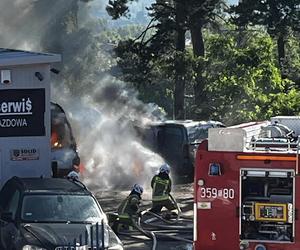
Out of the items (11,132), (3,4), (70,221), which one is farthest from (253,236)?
(3,4)

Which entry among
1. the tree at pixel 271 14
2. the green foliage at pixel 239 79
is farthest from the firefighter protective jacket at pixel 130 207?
the tree at pixel 271 14

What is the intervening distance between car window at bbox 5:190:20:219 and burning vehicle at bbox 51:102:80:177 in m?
5.09

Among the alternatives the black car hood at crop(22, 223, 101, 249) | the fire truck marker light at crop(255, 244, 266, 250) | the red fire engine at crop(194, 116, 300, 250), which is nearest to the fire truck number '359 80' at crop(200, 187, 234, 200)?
the red fire engine at crop(194, 116, 300, 250)

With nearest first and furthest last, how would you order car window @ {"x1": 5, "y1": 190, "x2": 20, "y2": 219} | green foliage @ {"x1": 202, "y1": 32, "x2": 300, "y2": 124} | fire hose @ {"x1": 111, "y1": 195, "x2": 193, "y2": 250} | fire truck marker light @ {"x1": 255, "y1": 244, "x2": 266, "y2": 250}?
fire truck marker light @ {"x1": 255, "y1": 244, "x2": 266, "y2": 250}
car window @ {"x1": 5, "y1": 190, "x2": 20, "y2": 219}
fire hose @ {"x1": 111, "y1": 195, "x2": 193, "y2": 250}
green foliage @ {"x1": 202, "y1": 32, "x2": 300, "y2": 124}

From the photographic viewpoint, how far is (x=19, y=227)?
10.1 m

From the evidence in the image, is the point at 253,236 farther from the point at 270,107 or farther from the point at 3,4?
the point at 3,4

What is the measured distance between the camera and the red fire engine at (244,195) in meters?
8.96

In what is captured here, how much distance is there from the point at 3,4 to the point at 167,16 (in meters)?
7.58

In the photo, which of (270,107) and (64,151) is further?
(270,107)

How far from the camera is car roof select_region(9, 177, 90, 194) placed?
1095cm

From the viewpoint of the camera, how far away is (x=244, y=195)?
9.17 metres

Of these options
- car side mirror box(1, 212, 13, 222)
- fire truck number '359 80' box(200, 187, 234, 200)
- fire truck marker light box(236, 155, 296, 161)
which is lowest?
car side mirror box(1, 212, 13, 222)

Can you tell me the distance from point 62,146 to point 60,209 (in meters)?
6.56

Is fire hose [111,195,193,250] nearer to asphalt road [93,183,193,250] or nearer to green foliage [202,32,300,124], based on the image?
asphalt road [93,183,193,250]
